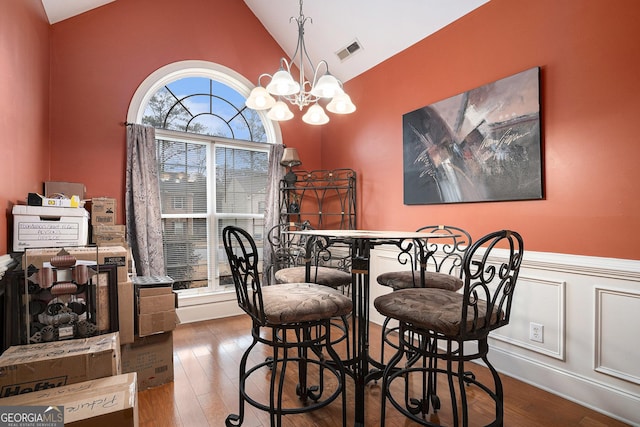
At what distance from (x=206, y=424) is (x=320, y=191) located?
2939 mm

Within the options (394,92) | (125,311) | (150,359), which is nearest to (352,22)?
(394,92)

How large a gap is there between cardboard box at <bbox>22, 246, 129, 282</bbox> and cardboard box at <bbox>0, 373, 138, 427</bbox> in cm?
61

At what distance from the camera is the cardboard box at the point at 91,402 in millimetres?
1136

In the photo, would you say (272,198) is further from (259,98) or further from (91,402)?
(91,402)

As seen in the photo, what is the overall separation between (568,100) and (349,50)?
2.29 metres

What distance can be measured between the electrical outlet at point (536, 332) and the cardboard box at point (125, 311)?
2545mm

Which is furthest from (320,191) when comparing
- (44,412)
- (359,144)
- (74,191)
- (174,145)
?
(44,412)

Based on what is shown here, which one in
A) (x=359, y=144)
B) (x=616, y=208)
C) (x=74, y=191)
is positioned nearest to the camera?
(x=616, y=208)

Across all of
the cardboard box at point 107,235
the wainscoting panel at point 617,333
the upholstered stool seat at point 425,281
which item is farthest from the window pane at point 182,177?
the wainscoting panel at point 617,333

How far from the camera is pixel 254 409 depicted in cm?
179

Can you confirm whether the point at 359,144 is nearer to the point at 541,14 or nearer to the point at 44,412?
the point at 541,14

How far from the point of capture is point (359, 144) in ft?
12.2

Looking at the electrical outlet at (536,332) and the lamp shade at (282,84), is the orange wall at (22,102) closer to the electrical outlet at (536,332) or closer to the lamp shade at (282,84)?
the lamp shade at (282,84)

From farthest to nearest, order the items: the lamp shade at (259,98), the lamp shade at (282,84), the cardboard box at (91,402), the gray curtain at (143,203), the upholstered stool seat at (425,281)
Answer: the gray curtain at (143,203)
the lamp shade at (259,98)
the lamp shade at (282,84)
the upholstered stool seat at (425,281)
the cardboard box at (91,402)
